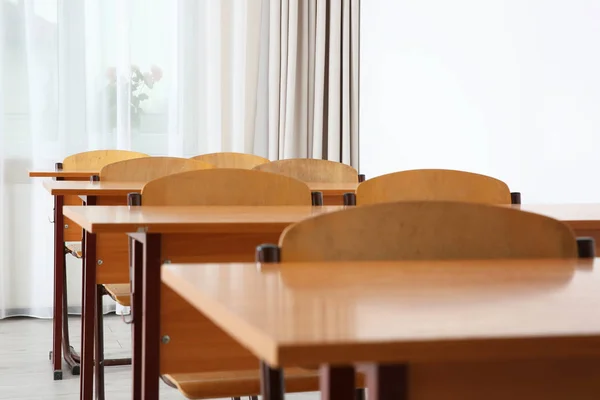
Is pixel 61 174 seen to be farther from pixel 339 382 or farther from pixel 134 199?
pixel 339 382

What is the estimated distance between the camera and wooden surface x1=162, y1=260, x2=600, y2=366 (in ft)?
2.07

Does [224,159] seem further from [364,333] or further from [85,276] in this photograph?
[364,333]

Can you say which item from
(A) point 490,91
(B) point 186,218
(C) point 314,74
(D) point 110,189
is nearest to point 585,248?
(B) point 186,218

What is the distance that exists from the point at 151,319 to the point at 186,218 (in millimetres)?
209

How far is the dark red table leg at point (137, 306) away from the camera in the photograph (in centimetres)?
182

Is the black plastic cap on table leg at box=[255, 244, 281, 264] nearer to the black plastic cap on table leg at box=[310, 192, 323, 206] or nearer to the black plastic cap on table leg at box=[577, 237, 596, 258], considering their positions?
the black plastic cap on table leg at box=[577, 237, 596, 258]

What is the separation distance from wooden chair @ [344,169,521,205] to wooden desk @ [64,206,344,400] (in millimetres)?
393

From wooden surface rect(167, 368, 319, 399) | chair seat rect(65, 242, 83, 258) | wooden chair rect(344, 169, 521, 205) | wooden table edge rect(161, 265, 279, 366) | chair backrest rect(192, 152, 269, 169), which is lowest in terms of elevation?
wooden surface rect(167, 368, 319, 399)

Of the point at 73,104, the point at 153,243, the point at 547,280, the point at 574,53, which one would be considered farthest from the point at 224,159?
the point at 547,280

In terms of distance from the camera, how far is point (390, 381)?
2.23 ft

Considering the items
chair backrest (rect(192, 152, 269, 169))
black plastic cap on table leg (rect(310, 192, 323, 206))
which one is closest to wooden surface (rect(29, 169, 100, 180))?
chair backrest (rect(192, 152, 269, 169))

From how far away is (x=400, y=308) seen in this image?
0.78 meters

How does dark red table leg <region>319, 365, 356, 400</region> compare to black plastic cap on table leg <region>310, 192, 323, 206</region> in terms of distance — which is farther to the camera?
black plastic cap on table leg <region>310, 192, 323, 206</region>

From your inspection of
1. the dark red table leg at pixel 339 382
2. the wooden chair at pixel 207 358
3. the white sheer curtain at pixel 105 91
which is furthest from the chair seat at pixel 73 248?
the dark red table leg at pixel 339 382
